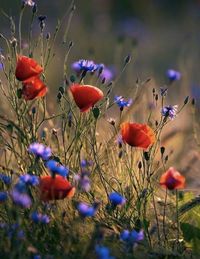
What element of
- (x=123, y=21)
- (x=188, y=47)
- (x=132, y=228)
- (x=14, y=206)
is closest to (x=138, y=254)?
(x=132, y=228)

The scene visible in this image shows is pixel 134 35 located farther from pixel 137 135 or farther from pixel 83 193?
pixel 137 135

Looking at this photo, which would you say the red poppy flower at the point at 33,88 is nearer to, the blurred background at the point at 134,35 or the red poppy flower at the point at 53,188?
the red poppy flower at the point at 53,188

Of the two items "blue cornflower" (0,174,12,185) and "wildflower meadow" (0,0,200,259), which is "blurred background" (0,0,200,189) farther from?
"blue cornflower" (0,174,12,185)

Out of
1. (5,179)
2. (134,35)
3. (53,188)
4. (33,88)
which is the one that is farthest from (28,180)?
(134,35)

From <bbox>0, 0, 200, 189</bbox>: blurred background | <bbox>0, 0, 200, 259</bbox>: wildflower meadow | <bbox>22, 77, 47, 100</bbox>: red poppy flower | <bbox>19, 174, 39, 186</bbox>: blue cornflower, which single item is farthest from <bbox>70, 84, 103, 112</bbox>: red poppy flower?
<bbox>0, 0, 200, 189</bbox>: blurred background

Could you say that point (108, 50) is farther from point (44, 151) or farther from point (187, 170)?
point (44, 151)

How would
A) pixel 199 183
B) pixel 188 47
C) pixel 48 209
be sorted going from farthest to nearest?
pixel 188 47 < pixel 199 183 < pixel 48 209

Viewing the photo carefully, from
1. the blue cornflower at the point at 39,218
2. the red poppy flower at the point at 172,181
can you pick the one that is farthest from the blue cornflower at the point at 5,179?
the red poppy flower at the point at 172,181
